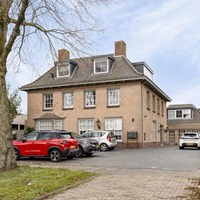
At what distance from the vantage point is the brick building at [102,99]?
28750 mm

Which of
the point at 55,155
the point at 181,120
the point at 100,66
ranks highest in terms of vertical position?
the point at 100,66

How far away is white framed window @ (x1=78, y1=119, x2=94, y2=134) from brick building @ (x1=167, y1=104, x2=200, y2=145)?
57.1ft

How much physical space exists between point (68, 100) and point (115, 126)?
Result: 5754 mm

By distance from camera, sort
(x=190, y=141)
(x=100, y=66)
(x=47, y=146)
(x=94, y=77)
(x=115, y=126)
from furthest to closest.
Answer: (x=100, y=66), (x=94, y=77), (x=115, y=126), (x=190, y=141), (x=47, y=146)

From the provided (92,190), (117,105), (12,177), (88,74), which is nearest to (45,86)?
(88,74)

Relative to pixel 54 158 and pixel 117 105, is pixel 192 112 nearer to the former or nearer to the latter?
pixel 117 105

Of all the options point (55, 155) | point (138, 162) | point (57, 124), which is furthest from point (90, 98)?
point (138, 162)

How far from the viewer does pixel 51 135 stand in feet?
56.4

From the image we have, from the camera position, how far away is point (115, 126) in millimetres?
29438

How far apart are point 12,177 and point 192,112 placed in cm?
4292

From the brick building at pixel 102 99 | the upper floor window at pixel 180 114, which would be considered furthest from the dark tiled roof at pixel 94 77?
the upper floor window at pixel 180 114

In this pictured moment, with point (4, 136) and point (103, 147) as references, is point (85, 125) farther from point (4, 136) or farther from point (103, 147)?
point (4, 136)

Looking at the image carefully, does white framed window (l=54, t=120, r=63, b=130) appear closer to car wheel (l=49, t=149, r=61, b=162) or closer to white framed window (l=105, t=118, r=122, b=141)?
white framed window (l=105, t=118, r=122, b=141)

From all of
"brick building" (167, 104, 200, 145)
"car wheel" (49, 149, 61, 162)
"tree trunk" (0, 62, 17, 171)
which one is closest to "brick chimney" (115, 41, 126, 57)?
"brick building" (167, 104, 200, 145)
